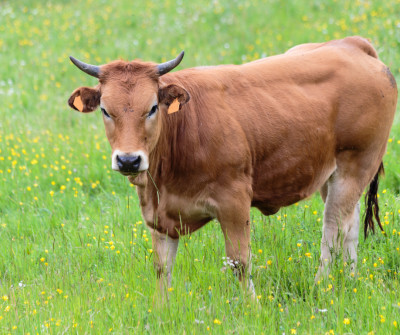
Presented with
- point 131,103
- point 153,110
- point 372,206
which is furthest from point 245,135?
point 372,206

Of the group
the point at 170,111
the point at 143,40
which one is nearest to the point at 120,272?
the point at 170,111

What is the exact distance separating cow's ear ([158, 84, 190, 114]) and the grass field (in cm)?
121

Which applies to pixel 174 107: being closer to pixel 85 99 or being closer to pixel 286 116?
pixel 85 99

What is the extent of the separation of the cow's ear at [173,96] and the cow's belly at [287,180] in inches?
36.1

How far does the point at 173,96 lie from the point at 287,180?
1.30 metres

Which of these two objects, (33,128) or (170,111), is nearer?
(170,111)

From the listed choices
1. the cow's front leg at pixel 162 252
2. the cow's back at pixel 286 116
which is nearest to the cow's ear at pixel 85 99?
the cow's back at pixel 286 116

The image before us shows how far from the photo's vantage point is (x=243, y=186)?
5008mm

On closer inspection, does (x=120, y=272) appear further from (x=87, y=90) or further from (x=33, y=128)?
(x=33, y=128)

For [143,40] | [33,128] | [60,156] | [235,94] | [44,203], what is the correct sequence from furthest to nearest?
1. [143,40]
2. [33,128]
3. [60,156]
4. [44,203]
5. [235,94]

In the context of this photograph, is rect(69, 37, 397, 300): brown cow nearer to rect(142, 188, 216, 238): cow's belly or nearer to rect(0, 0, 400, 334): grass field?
rect(142, 188, 216, 238): cow's belly

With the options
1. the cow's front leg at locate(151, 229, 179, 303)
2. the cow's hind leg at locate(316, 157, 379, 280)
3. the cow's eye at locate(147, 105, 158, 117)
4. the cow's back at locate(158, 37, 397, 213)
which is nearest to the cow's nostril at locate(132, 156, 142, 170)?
the cow's eye at locate(147, 105, 158, 117)

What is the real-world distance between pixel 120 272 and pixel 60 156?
321 centimetres

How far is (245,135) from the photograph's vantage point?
5.12 m
